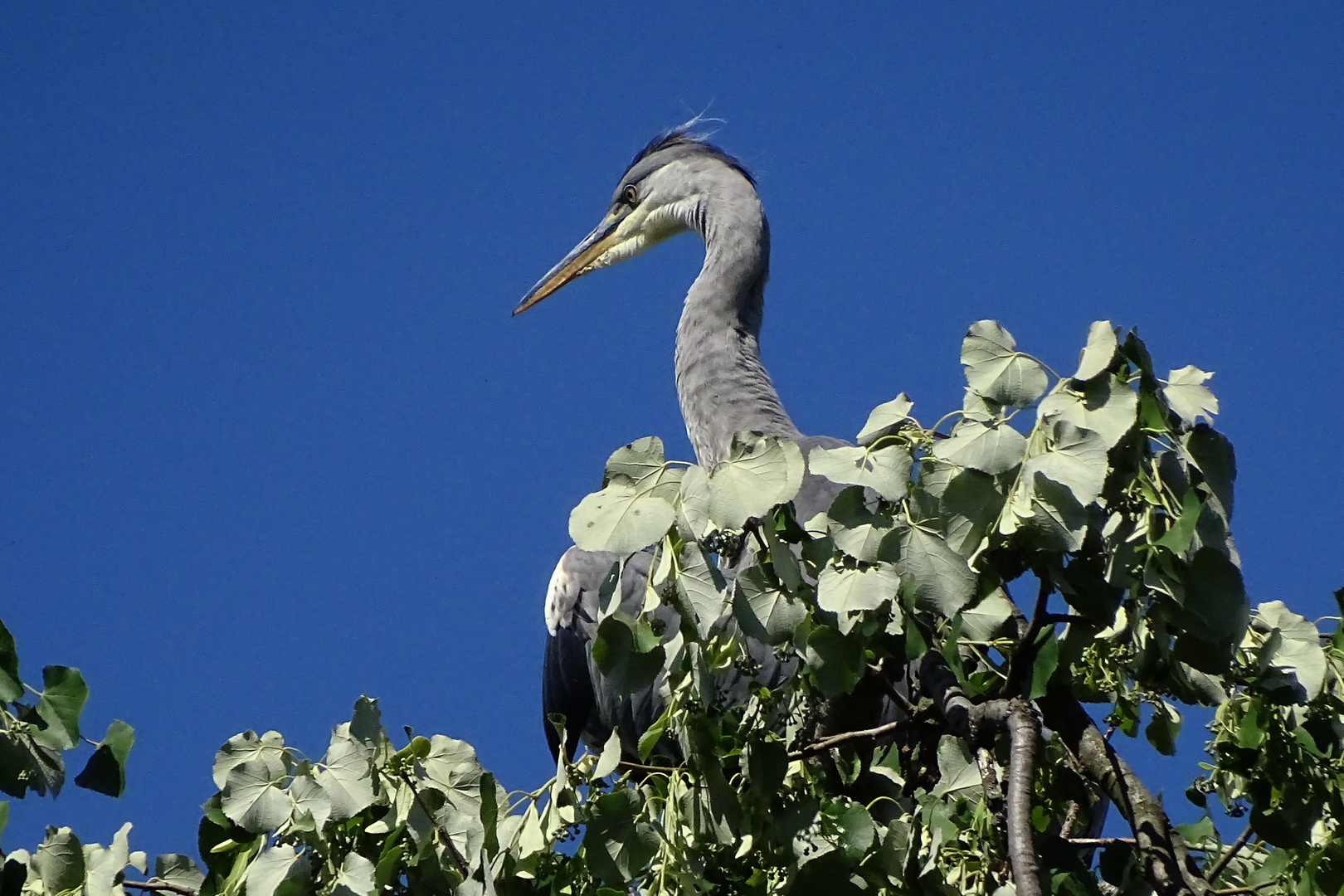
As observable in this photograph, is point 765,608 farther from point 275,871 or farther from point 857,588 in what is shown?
point 275,871

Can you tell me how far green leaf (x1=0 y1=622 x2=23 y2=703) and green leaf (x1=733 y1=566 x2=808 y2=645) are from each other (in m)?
0.94

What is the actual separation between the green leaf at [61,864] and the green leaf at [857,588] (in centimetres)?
115

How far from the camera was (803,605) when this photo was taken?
1.69 metres

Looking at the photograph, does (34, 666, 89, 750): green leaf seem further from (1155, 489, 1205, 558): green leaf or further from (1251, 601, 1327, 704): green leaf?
(1251, 601, 1327, 704): green leaf

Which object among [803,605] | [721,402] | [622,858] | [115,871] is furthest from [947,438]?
[721,402]

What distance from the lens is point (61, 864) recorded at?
201 centimetres

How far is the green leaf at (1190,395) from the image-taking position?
159 cm

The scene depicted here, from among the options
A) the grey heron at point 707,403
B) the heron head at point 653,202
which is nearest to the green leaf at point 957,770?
the grey heron at point 707,403

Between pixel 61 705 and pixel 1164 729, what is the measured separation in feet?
4.97

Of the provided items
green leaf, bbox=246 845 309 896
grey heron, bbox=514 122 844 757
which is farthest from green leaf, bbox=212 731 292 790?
grey heron, bbox=514 122 844 757

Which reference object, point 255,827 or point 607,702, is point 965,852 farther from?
point 607,702

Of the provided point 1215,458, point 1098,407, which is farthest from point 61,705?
point 1215,458

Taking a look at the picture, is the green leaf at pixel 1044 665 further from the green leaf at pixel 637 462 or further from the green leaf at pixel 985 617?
the green leaf at pixel 637 462

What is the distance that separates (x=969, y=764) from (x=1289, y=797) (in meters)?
0.45
